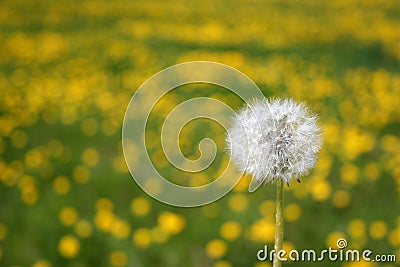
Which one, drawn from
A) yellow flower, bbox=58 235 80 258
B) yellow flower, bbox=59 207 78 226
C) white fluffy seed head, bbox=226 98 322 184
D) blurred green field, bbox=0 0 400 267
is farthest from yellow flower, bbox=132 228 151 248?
white fluffy seed head, bbox=226 98 322 184

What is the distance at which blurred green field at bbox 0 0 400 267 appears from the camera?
276 centimetres

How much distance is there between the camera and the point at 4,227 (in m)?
2.99

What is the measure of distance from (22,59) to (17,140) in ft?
9.90

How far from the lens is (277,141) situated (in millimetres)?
1279

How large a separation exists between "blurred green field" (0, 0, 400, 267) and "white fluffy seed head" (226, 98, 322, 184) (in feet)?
2.05

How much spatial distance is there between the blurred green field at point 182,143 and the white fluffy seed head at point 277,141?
0.62m

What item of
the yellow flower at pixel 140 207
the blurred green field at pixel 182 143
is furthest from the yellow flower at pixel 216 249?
the yellow flower at pixel 140 207

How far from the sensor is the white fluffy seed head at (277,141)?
49.6 inches

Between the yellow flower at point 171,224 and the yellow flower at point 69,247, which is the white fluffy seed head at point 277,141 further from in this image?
the yellow flower at point 69,247

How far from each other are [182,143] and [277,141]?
301 centimetres

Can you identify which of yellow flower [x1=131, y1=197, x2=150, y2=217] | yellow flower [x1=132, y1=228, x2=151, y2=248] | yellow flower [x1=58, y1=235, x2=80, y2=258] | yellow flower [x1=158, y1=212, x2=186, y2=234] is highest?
yellow flower [x1=131, y1=197, x2=150, y2=217]

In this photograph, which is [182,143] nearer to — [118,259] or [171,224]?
[171,224]

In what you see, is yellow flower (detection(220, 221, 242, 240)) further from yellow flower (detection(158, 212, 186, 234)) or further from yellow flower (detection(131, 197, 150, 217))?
yellow flower (detection(131, 197, 150, 217))

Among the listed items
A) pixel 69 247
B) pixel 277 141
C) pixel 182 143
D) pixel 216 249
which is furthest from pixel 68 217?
pixel 277 141
